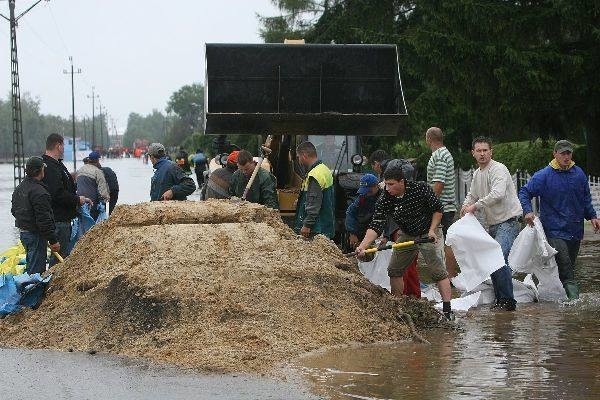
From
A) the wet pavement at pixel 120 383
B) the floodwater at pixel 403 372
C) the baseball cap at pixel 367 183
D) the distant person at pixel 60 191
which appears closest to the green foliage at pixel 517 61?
the baseball cap at pixel 367 183

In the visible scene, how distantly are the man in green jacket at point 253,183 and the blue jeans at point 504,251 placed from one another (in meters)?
2.80

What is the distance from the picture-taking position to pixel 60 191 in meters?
12.9

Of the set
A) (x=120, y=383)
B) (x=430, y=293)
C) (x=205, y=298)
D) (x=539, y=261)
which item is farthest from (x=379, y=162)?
(x=120, y=383)

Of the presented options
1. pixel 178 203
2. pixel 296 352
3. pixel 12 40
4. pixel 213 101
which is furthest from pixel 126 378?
pixel 12 40

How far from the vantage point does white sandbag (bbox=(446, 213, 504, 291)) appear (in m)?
11.5

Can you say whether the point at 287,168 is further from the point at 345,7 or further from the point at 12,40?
the point at 12,40

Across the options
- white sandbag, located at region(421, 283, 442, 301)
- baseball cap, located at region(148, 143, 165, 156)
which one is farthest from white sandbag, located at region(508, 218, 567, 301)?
baseball cap, located at region(148, 143, 165, 156)

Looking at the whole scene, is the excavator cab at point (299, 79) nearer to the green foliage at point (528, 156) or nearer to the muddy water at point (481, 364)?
the muddy water at point (481, 364)

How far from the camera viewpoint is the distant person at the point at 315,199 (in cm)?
1258

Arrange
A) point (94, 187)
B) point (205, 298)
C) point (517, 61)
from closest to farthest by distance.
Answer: point (205, 298) < point (94, 187) < point (517, 61)

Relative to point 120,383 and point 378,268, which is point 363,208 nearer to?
point 378,268

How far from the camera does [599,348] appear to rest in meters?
9.21

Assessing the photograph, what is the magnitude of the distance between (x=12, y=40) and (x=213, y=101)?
32.6 meters

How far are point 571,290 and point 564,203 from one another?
36.0 inches
